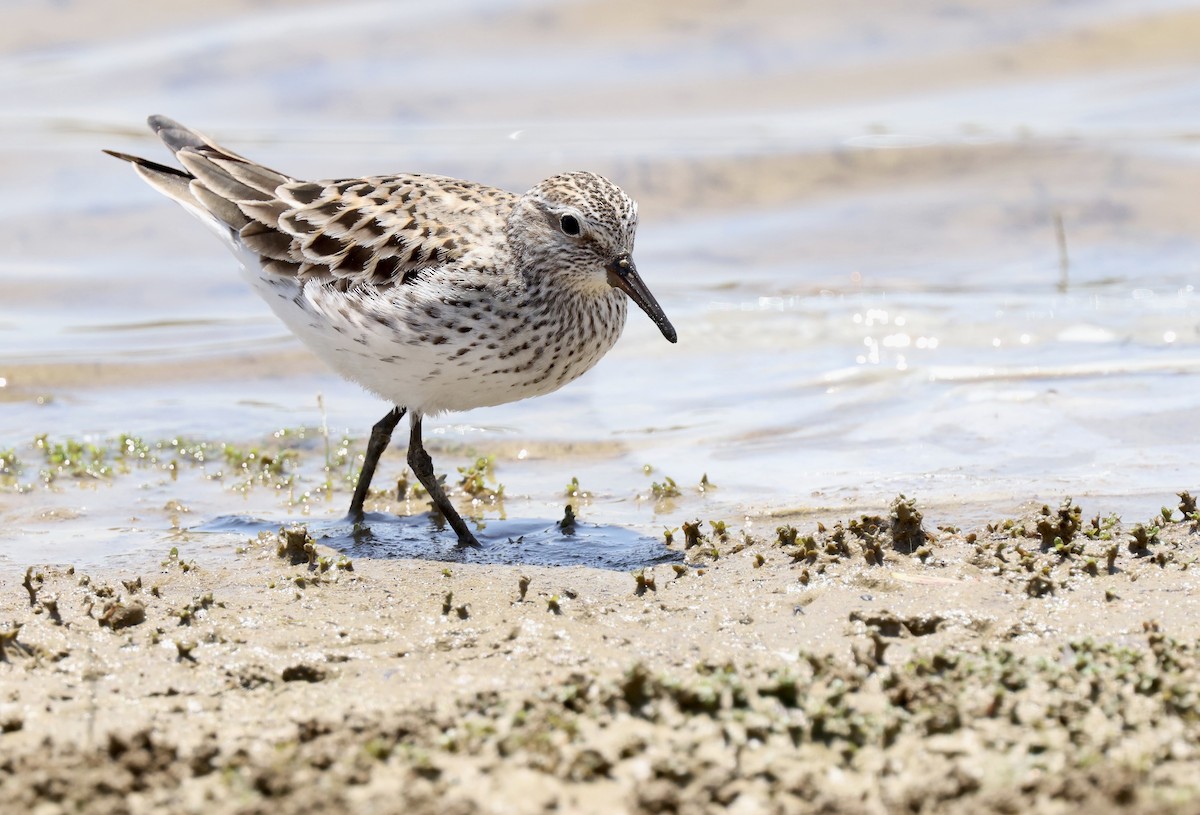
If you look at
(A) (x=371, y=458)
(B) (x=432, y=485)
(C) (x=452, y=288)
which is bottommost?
(B) (x=432, y=485)

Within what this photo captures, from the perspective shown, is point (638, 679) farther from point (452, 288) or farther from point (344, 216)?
point (344, 216)

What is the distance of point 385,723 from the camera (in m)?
4.10

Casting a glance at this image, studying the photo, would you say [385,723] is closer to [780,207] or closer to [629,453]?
[629,453]

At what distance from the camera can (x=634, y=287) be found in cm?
682

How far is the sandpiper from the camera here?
6.72 m

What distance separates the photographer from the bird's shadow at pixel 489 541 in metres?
6.28

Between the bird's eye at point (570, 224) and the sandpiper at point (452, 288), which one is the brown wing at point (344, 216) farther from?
the bird's eye at point (570, 224)

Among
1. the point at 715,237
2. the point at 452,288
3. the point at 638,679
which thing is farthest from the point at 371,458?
the point at 715,237

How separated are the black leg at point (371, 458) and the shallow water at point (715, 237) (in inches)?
15.6

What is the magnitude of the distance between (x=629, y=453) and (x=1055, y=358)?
303 cm

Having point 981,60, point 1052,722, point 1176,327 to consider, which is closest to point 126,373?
point 1176,327

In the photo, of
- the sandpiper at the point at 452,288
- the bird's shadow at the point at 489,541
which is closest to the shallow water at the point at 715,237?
the bird's shadow at the point at 489,541

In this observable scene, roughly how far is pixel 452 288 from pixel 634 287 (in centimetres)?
83

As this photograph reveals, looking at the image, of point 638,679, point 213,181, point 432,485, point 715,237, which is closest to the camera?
point 638,679
